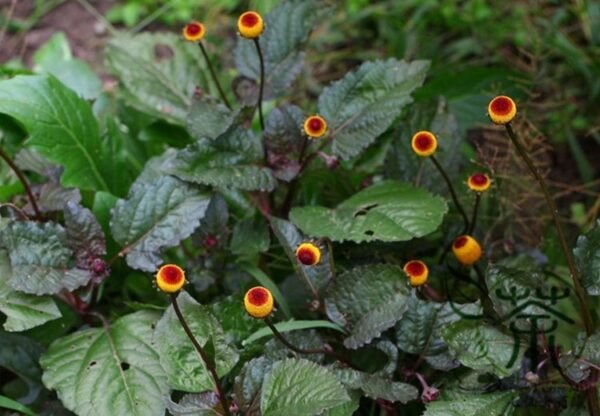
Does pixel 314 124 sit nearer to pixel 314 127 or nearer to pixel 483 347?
pixel 314 127

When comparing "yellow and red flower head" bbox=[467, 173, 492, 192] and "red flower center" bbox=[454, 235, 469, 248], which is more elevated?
"yellow and red flower head" bbox=[467, 173, 492, 192]

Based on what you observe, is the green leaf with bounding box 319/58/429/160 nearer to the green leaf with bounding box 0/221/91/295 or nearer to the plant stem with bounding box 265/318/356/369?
the plant stem with bounding box 265/318/356/369

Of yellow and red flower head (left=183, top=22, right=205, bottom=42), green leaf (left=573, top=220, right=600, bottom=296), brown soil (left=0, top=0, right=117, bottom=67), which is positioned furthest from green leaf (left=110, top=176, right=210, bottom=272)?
brown soil (left=0, top=0, right=117, bottom=67)

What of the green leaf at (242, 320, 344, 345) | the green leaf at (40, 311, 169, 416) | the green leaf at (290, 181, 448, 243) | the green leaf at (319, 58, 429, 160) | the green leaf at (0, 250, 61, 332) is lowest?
the green leaf at (40, 311, 169, 416)

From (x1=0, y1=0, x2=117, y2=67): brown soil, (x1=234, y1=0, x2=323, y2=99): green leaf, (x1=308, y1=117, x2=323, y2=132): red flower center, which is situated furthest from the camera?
(x1=0, y1=0, x2=117, y2=67): brown soil

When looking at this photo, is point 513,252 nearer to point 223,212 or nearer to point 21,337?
point 223,212

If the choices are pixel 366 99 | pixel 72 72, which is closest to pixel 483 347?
pixel 366 99

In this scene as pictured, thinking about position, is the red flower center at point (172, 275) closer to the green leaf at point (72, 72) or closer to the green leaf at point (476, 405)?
the green leaf at point (476, 405)
